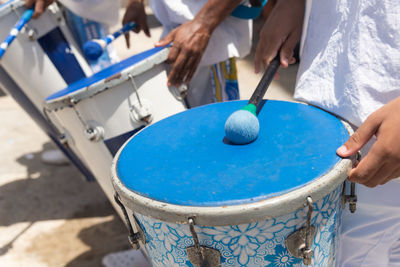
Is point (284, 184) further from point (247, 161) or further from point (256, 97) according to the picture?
point (256, 97)

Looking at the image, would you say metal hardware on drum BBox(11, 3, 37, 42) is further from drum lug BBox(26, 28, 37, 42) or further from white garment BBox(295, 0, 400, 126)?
white garment BBox(295, 0, 400, 126)

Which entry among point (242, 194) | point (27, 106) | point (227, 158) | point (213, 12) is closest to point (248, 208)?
point (242, 194)

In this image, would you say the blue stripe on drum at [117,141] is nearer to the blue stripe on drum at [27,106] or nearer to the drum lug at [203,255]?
the drum lug at [203,255]

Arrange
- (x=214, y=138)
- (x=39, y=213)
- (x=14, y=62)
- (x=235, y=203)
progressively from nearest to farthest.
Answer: (x=235, y=203)
(x=214, y=138)
(x=14, y=62)
(x=39, y=213)

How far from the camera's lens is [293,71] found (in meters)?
2.89

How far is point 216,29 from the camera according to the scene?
129cm

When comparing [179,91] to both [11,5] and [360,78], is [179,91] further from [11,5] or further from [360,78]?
[11,5]

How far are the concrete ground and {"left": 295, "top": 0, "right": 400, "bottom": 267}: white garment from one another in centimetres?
107

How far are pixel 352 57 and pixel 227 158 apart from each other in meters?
0.34

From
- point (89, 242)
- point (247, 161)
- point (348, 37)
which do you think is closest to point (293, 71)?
point (89, 242)

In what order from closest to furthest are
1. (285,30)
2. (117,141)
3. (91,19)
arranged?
1. (285,30)
2. (117,141)
3. (91,19)

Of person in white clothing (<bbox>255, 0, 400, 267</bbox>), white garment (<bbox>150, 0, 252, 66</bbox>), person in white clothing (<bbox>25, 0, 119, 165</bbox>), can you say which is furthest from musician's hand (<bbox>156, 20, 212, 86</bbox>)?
person in white clothing (<bbox>25, 0, 119, 165</bbox>)

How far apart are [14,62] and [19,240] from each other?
0.86 meters

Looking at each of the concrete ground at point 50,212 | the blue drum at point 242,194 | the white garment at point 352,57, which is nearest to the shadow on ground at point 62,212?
the concrete ground at point 50,212
